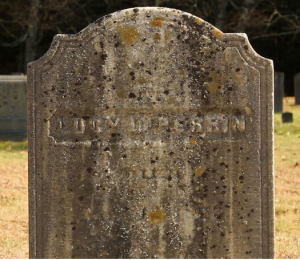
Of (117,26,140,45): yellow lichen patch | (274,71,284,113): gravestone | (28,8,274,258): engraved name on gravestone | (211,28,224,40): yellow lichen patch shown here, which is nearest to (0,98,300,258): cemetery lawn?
(28,8,274,258): engraved name on gravestone

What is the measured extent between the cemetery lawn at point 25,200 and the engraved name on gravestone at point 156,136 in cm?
165

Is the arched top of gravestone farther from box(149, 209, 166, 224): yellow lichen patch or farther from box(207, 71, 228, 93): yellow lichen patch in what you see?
box(149, 209, 166, 224): yellow lichen patch

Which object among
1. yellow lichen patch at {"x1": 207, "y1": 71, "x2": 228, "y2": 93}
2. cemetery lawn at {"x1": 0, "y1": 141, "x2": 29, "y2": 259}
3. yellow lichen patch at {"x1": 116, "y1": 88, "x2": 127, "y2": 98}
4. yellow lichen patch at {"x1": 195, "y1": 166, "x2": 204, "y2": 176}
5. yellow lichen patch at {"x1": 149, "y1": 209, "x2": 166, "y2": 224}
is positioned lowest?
cemetery lawn at {"x1": 0, "y1": 141, "x2": 29, "y2": 259}

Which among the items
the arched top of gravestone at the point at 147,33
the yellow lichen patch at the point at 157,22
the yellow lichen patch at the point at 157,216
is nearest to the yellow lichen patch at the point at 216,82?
the arched top of gravestone at the point at 147,33

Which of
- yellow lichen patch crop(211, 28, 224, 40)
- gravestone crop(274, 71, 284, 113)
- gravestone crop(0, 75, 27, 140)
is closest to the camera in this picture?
yellow lichen patch crop(211, 28, 224, 40)

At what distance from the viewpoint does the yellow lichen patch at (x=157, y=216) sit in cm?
366

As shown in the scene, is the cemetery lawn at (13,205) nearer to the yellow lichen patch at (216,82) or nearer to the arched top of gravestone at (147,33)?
the arched top of gravestone at (147,33)

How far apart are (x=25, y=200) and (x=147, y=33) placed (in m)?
4.34

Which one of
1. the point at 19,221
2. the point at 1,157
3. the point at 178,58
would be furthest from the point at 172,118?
the point at 1,157

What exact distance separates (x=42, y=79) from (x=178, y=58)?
836 millimetres

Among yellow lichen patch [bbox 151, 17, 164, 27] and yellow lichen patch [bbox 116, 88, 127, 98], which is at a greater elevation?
yellow lichen patch [bbox 151, 17, 164, 27]

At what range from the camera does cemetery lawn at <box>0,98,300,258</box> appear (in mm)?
5484

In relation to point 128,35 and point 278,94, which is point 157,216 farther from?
point 278,94

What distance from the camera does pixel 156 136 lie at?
3.64 m
